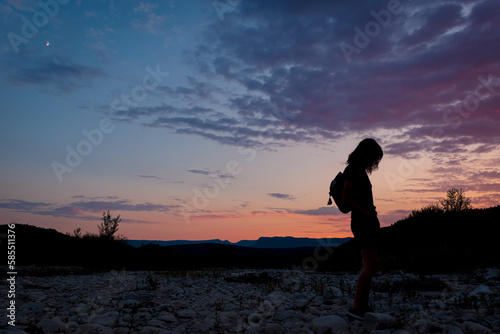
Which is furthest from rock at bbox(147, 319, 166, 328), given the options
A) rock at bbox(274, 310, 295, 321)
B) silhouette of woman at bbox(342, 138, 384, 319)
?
silhouette of woman at bbox(342, 138, 384, 319)

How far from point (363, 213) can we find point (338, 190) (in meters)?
0.54

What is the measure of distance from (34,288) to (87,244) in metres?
18.3

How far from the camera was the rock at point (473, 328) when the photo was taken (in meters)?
4.55

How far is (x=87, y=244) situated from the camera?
25.8 m

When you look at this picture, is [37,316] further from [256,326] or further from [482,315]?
[482,315]

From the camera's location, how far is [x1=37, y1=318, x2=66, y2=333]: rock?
15.6 feet

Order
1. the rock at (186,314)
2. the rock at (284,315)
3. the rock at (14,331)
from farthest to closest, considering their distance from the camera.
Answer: the rock at (186,314)
the rock at (284,315)
the rock at (14,331)

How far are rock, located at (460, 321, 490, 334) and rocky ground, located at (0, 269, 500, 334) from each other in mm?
12

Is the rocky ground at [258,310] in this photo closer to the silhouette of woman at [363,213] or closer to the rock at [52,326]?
the rock at [52,326]

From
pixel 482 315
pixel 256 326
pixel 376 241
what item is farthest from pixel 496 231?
pixel 256 326

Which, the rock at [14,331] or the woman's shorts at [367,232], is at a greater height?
the woman's shorts at [367,232]

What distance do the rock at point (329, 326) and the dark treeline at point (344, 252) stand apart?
4.63 m

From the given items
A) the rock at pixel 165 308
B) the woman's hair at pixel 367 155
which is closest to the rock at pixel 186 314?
the rock at pixel 165 308

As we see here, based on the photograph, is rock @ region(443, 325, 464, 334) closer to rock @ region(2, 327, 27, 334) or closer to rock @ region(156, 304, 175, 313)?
rock @ region(156, 304, 175, 313)
